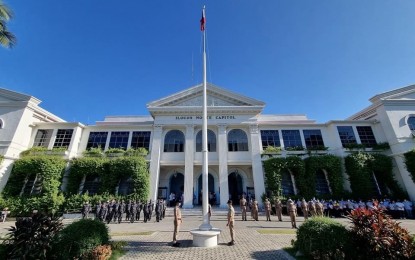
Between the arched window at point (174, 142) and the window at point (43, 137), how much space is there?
1318cm

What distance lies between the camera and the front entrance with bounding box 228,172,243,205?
24234mm

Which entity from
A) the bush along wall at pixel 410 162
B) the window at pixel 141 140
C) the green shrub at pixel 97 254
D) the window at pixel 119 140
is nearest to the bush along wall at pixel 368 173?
the bush along wall at pixel 410 162

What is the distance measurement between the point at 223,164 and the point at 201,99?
8540 millimetres

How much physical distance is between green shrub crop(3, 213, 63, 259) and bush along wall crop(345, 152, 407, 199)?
78.4 feet

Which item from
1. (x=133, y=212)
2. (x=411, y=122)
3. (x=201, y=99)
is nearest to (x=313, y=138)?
(x=411, y=122)

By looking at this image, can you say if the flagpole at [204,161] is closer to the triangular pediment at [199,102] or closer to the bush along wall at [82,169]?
the triangular pediment at [199,102]

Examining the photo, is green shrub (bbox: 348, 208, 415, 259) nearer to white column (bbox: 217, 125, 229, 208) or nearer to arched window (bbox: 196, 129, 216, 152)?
white column (bbox: 217, 125, 229, 208)

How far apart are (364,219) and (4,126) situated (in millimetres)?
30370

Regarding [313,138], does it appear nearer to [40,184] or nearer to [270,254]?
[270,254]

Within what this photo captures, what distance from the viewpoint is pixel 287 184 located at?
2194 cm

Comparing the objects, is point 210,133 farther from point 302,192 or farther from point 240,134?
point 302,192

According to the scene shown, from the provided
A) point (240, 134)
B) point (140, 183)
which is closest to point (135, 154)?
point (140, 183)

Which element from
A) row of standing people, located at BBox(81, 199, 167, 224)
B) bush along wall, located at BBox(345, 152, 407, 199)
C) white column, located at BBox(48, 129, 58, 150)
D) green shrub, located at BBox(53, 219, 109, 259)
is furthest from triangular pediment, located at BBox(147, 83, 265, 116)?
green shrub, located at BBox(53, 219, 109, 259)

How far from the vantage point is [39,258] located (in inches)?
229
